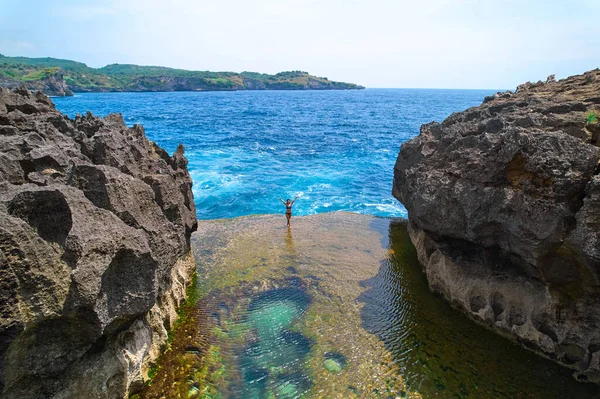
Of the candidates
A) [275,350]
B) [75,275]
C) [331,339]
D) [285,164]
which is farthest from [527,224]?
[285,164]

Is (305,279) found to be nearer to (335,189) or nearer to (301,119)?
(335,189)

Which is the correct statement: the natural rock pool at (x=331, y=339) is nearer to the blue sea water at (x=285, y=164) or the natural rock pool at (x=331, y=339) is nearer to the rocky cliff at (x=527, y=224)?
the rocky cliff at (x=527, y=224)

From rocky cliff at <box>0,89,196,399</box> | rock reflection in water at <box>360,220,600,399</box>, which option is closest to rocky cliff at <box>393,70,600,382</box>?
rock reflection in water at <box>360,220,600,399</box>

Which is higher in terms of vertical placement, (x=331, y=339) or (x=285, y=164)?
(x=331, y=339)

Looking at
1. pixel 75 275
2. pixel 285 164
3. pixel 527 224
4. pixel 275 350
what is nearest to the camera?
pixel 75 275

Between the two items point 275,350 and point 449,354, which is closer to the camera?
point 449,354

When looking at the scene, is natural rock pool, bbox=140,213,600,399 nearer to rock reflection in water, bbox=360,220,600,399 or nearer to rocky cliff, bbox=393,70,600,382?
rock reflection in water, bbox=360,220,600,399

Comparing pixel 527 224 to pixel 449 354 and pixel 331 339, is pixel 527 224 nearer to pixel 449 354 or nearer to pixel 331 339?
pixel 449 354

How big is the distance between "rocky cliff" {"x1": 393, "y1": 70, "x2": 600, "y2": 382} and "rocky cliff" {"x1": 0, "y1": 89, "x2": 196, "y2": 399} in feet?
38.6

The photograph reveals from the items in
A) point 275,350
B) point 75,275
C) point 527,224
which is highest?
point 527,224

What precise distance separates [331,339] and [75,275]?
356 inches

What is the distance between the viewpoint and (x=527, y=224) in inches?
465

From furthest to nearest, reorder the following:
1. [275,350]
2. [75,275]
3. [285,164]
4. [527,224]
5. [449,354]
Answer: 1. [285,164]
2. [275,350]
3. [449,354]
4. [527,224]
5. [75,275]

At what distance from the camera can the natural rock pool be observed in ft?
36.4
